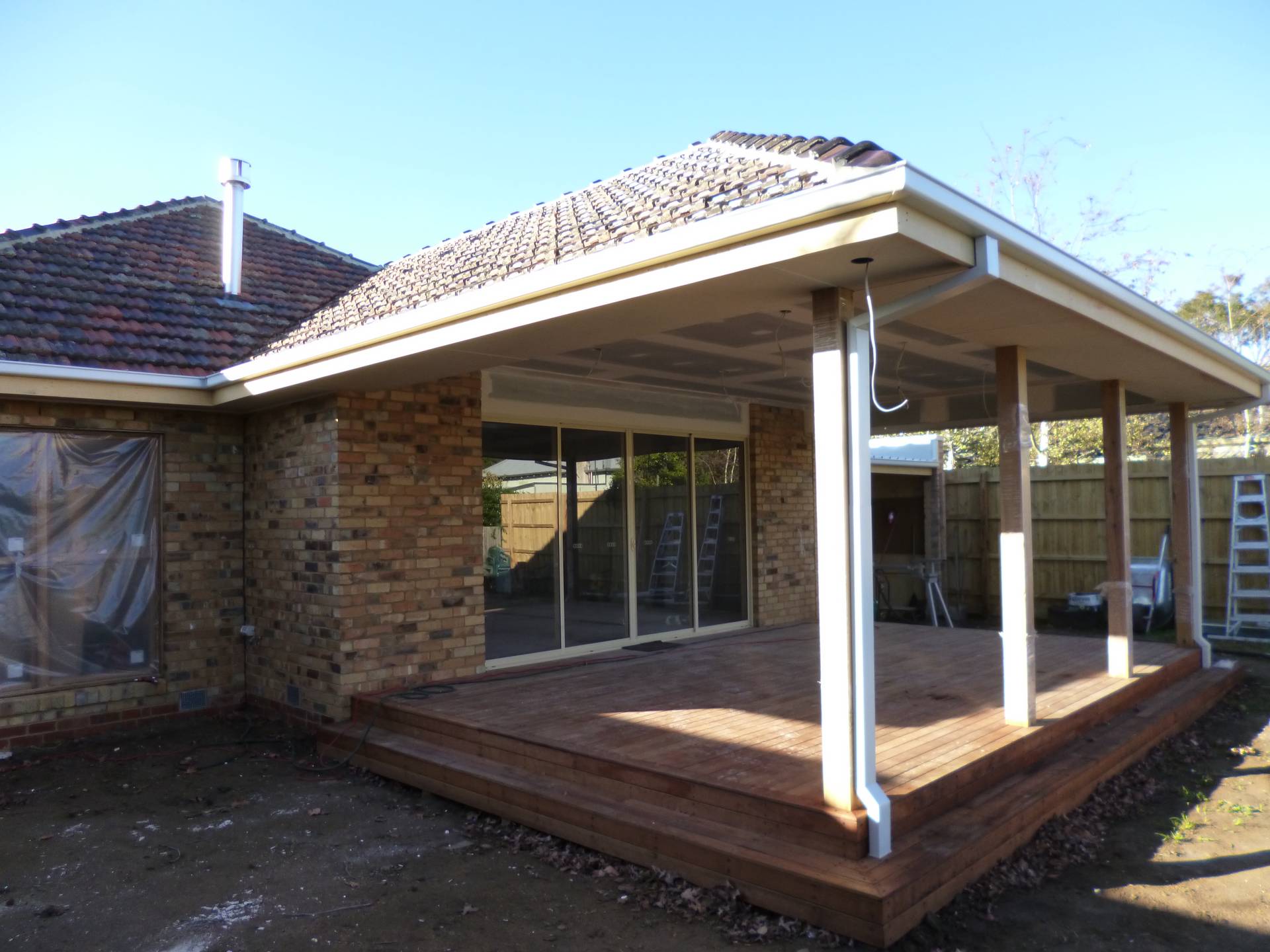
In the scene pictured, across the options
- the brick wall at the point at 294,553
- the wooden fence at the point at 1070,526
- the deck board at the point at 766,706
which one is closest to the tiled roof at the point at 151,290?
the brick wall at the point at 294,553

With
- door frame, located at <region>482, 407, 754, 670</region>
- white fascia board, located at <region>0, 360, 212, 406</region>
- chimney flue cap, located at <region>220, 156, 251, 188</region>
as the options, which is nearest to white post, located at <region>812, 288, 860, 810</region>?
door frame, located at <region>482, 407, 754, 670</region>

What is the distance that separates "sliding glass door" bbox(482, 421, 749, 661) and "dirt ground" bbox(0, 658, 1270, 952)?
2.25 m

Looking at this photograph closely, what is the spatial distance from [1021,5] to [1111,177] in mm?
8434

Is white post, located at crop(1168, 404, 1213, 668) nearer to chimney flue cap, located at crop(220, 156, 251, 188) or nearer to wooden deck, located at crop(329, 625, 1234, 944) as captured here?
wooden deck, located at crop(329, 625, 1234, 944)

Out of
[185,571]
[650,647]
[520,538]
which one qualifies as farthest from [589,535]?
[185,571]

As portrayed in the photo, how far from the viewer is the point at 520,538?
7.46 m

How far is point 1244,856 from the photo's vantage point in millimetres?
4266

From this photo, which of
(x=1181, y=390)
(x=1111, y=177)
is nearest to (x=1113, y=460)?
(x=1181, y=390)

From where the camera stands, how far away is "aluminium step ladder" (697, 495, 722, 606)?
896 centimetres

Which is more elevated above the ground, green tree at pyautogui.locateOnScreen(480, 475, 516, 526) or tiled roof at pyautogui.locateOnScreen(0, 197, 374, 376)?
tiled roof at pyautogui.locateOnScreen(0, 197, 374, 376)

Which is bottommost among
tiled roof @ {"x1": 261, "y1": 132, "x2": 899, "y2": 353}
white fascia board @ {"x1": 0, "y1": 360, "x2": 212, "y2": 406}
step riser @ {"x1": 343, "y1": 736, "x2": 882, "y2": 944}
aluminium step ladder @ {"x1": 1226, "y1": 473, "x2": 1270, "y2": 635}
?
step riser @ {"x1": 343, "y1": 736, "x2": 882, "y2": 944}

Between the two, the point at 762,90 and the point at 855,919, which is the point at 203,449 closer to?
the point at 855,919

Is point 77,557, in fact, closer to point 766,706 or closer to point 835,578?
point 766,706

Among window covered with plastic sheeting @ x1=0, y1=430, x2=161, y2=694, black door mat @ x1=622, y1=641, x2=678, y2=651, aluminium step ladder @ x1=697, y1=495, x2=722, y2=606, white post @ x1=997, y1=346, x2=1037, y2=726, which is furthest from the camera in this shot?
aluminium step ladder @ x1=697, y1=495, x2=722, y2=606
